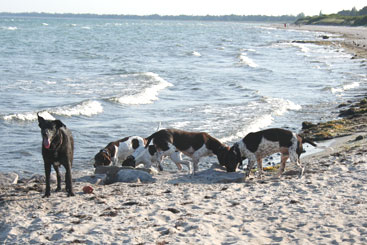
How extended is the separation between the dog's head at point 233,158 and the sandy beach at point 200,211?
394mm

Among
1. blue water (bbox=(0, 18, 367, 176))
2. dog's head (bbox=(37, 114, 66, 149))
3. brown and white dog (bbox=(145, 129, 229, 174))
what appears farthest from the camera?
blue water (bbox=(0, 18, 367, 176))

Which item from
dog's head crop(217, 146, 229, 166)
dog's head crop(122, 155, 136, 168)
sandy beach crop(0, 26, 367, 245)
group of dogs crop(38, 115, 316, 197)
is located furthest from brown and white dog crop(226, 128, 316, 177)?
dog's head crop(122, 155, 136, 168)

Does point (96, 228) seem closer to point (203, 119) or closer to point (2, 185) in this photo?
point (2, 185)

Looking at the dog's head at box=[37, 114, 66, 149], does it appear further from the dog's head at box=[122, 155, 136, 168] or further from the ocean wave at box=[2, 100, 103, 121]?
the ocean wave at box=[2, 100, 103, 121]

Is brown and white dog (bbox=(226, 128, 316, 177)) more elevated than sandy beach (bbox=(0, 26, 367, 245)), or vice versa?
brown and white dog (bbox=(226, 128, 316, 177))

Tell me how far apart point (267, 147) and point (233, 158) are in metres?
0.78

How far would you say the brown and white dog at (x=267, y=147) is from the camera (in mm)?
10500

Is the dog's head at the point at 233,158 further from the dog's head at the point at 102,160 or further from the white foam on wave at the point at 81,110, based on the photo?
the white foam on wave at the point at 81,110

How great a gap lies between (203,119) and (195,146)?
309 inches

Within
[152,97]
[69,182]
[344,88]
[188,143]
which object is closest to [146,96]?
[152,97]

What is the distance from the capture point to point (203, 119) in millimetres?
19234

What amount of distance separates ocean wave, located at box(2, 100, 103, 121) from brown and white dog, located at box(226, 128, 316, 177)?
10482 millimetres

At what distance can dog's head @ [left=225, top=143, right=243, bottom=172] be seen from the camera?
10.9 meters

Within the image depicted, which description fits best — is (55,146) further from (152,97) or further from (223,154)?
(152,97)
